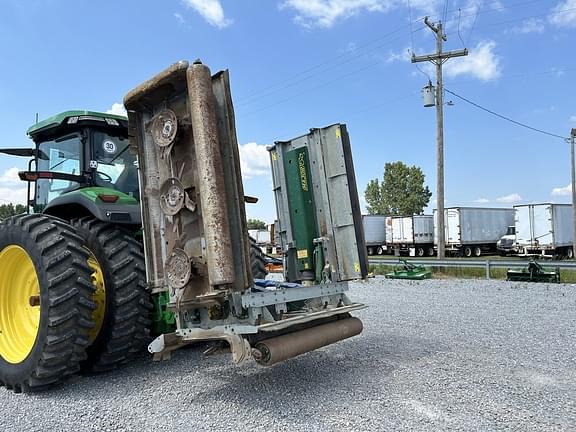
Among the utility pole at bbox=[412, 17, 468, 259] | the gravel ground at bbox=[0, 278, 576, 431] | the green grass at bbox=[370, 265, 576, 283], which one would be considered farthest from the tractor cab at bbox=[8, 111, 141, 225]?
the utility pole at bbox=[412, 17, 468, 259]

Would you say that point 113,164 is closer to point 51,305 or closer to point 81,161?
point 81,161

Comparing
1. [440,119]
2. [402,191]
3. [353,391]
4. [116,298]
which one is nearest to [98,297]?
[116,298]

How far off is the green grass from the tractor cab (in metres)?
12.0

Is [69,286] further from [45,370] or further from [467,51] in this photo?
[467,51]

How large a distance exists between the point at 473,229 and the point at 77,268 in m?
27.8

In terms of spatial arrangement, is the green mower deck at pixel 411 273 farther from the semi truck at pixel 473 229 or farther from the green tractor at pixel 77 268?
the semi truck at pixel 473 229

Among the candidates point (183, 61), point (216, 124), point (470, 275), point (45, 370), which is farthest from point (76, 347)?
point (470, 275)

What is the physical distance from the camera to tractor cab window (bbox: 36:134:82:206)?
17.7ft

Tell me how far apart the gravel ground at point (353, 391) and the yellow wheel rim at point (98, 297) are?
49 centimetres

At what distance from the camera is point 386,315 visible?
26.6 ft

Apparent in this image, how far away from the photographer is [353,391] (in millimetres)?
4180

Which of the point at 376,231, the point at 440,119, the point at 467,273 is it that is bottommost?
the point at 467,273

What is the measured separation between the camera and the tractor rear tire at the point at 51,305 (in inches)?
162

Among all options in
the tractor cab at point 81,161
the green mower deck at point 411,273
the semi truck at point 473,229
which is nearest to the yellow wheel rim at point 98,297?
the tractor cab at point 81,161
